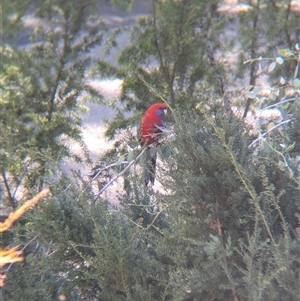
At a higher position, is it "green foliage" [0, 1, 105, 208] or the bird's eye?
"green foliage" [0, 1, 105, 208]

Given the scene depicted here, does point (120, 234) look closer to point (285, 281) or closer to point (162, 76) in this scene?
point (285, 281)

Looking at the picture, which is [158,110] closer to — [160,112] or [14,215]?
[160,112]

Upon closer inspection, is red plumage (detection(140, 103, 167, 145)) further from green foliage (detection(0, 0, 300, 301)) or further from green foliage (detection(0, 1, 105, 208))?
green foliage (detection(0, 1, 105, 208))

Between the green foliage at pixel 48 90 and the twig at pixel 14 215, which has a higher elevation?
the green foliage at pixel 48 90

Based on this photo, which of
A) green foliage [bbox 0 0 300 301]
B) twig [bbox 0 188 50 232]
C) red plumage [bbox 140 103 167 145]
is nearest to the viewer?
twig [bbox 0 188 50 232]

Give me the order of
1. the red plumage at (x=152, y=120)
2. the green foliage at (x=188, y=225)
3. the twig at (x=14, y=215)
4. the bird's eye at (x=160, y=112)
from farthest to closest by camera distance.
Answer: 1. the bird's eye at (x=160, y=112)
2. the red plumage at (x=152, y=120)
3. the green foliage at (x=188, y=225)
4. the twig at (x=14, y=215)

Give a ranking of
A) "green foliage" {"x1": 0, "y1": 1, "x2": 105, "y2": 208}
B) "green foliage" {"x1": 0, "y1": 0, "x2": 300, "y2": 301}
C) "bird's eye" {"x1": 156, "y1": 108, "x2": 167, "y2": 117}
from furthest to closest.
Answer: "green foliage" {"x1": 0, "y1": 1, "x2": 105, "y2": 208} → "bird's eye" {"x1": 156, "y1": 108, "x2": 167, "y2": 117} → "green foliage" {"x1": 0, "y1": 0, "x2": 300, "y2": 301}

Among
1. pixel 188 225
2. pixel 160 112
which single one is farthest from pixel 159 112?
pixel 188 225

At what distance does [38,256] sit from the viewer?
101 inches

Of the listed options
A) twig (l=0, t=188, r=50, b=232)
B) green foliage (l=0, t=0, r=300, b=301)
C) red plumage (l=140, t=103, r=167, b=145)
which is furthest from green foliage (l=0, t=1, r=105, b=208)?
twig (l=0, t=188, r=50, b=232)

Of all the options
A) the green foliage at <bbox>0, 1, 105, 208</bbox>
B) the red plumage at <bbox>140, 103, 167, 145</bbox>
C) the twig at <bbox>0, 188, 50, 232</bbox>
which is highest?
the green foliage at <bbox>0, 1, 105, 208</bbox>

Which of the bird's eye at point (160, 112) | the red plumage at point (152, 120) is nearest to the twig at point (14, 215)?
the red plumage at point (152, 120)

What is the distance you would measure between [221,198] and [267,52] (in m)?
2.30

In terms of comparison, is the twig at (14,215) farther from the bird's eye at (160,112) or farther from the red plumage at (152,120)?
the bird's eye at (160,112)
